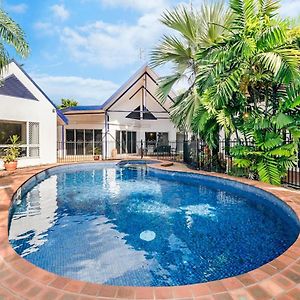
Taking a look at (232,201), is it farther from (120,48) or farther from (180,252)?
(120,48)

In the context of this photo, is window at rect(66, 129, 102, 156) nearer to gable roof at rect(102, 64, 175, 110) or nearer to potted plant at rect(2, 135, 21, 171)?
gable roof at rect(102, 64, 175, 110)

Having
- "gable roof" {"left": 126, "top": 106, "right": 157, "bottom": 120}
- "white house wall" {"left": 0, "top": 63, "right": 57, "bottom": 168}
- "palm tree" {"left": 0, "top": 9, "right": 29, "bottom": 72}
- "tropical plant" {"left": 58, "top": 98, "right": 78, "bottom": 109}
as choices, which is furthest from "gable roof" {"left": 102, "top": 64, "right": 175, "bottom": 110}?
"tropical plant" {"left": 58, "top": 98, "right": 78, "bottom": 109}

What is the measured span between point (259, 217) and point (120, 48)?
2333cm

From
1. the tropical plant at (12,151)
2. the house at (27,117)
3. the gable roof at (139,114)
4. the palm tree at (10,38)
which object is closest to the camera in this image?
the palm tree at (10,38)

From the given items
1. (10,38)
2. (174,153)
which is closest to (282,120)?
(10,38)

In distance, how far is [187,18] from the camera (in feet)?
39.5

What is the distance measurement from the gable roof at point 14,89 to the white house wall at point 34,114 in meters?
0.17

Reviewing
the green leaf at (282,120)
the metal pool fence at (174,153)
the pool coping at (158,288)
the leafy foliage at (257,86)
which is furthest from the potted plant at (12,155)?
the green leaf at (282,120)

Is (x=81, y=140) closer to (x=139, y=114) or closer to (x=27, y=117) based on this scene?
(x=139, y=114)

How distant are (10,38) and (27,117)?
225 inches

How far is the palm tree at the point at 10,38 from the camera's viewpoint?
9.14m

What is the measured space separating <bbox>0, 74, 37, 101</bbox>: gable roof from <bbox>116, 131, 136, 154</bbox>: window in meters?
8.65

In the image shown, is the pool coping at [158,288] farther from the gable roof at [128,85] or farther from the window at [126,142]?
the window at [126,142]

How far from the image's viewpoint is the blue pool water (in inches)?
153
